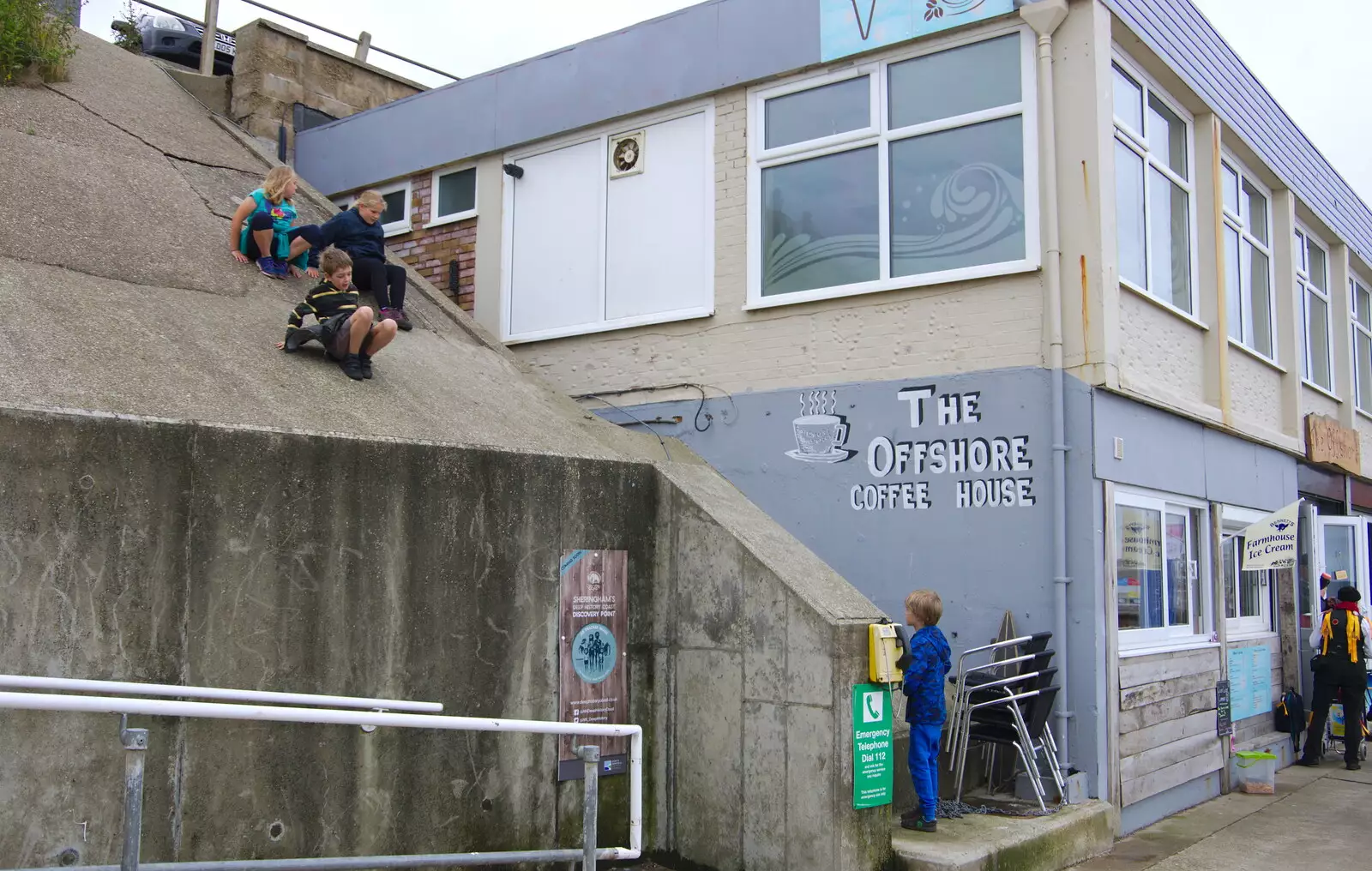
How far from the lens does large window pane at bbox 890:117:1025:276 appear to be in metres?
8.76

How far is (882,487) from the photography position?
8.97m

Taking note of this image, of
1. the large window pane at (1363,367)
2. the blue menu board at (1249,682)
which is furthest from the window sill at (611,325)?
the large window pane at (1363,367)

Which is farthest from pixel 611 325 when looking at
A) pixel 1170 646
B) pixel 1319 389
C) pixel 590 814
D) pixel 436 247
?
pixel 1319 389

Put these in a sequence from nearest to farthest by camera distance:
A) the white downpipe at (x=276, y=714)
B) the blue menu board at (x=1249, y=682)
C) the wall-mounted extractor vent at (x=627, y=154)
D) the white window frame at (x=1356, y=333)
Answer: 1. the white downpipe at (x=276, y=714)
2. the blue menu board at (x=1249, y=682)
3. the wall-mounted extractor vent at (x=627, y=154)
4. the white window frame at (x=1356, y=333)

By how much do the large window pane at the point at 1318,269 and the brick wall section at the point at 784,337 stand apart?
27.4ft

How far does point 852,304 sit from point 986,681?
10.3 ft

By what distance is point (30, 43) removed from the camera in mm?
10383

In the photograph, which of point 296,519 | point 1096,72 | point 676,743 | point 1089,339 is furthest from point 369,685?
point 1096,72

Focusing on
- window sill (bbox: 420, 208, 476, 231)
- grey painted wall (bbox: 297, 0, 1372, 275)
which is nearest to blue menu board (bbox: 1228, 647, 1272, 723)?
grey painted wall (bbox: 297, 0, 1372, 275)

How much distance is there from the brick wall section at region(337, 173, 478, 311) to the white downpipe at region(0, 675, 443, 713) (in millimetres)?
6631

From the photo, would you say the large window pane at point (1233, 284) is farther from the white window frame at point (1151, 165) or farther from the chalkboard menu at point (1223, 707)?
the chalkboard menu at point (1223, 707)

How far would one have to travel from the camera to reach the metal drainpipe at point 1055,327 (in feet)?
26.3

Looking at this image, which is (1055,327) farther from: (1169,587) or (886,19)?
(886,19)

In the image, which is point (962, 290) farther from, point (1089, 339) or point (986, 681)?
point (986, 681)
